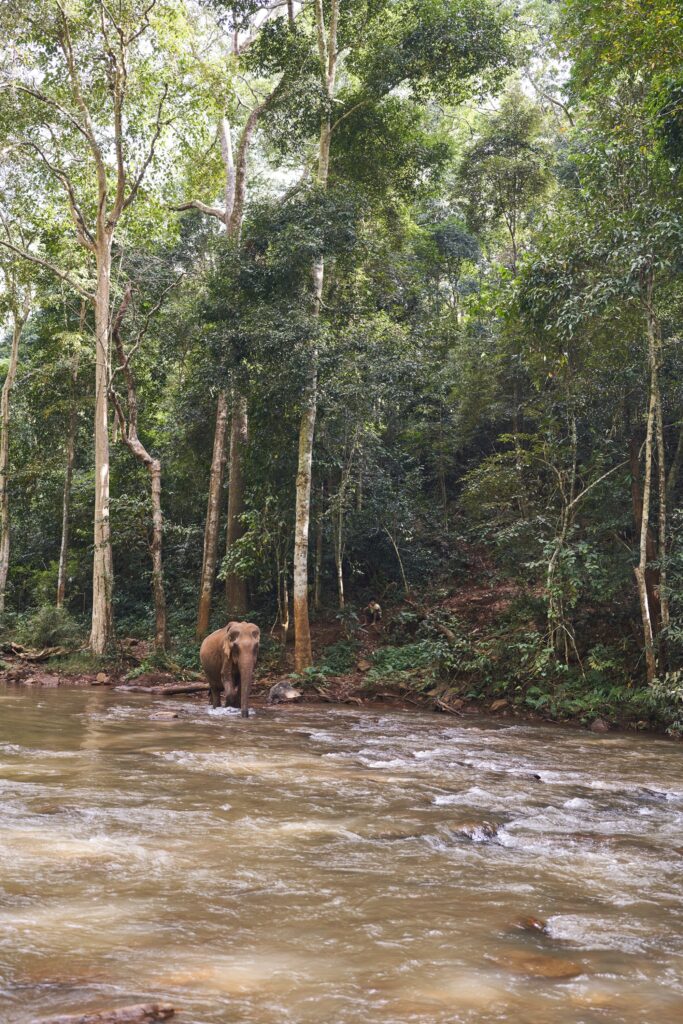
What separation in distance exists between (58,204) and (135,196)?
120 inches

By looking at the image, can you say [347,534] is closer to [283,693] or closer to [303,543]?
[303,543]

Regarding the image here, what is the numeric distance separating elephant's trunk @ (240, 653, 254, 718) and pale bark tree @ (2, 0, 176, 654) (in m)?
7.34

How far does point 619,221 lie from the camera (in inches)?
504

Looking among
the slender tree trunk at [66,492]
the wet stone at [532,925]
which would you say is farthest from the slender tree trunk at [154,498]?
the wet stone at [532,925]

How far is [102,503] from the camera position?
63.3ft

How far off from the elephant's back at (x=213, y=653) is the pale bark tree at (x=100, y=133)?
529cm

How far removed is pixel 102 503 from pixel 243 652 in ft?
26.8

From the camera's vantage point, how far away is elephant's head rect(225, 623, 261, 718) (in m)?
12.5

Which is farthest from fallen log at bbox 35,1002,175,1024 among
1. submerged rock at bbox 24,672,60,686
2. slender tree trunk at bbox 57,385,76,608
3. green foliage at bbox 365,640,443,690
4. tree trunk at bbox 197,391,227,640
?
slender tree trunk at bbox 57,385,76,608

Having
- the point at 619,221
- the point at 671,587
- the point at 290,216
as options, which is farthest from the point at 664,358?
the point at 290,216

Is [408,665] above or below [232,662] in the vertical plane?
below

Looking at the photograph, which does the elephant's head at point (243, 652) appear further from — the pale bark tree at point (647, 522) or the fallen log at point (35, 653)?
the fallen log at point (35, 653)

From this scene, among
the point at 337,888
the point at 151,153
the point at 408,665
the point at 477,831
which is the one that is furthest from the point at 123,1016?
the point at 151,153

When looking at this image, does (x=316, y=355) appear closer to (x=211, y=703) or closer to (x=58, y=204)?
(x=211, y=703)
